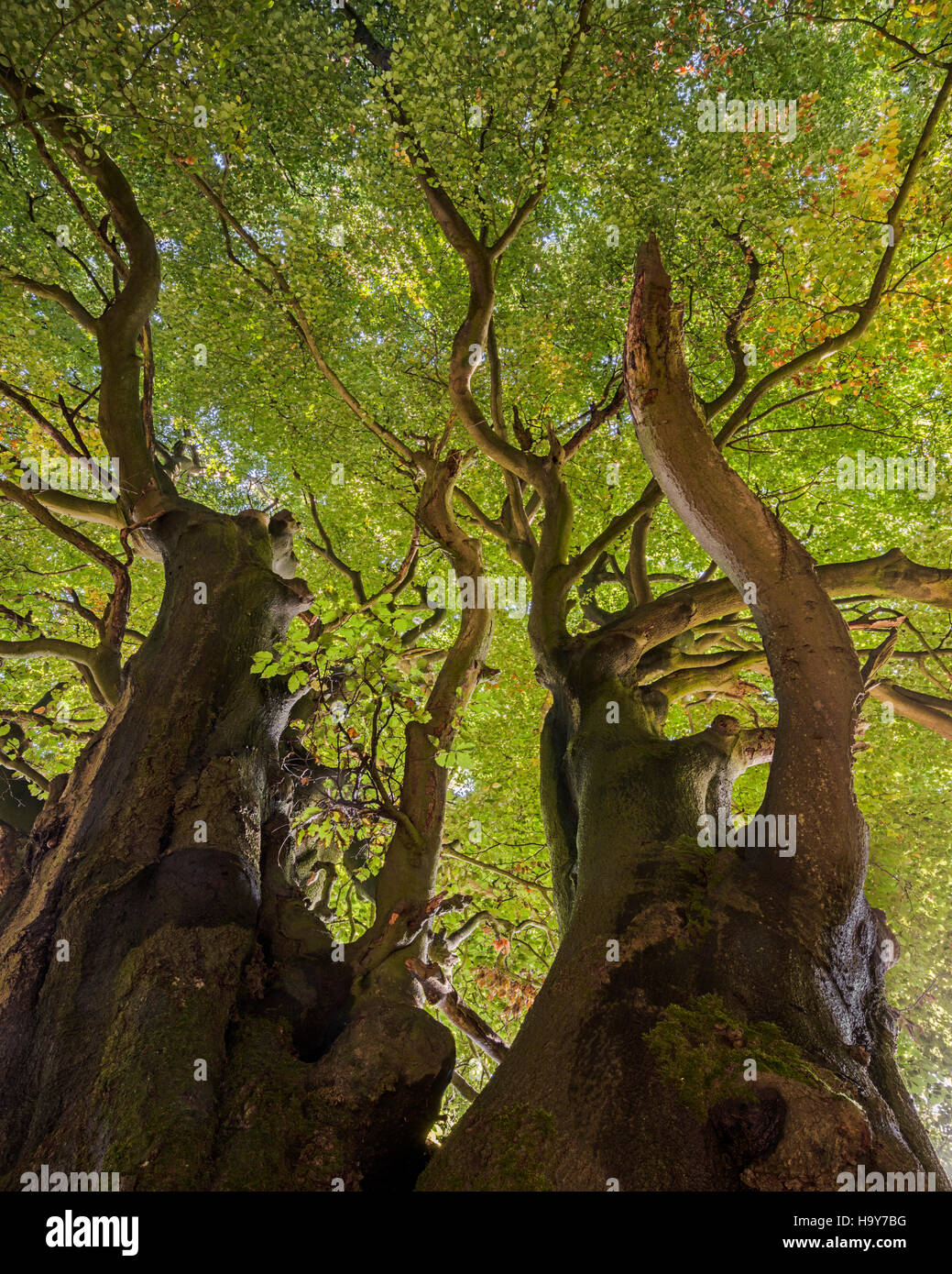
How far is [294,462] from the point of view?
1166 cm

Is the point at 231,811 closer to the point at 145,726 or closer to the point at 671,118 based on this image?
the point at 145,726

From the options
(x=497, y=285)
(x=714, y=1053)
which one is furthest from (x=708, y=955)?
(x=497, y=285)

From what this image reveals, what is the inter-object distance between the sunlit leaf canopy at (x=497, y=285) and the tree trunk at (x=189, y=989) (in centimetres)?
109

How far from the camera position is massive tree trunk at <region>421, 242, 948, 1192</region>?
2.60 meters

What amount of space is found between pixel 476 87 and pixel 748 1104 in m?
9.53

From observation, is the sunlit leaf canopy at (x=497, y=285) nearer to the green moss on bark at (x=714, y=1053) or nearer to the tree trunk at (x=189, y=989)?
the tree trunk at (x=189, y=989)

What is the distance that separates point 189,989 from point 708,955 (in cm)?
265

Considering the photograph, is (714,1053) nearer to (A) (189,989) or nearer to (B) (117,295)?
(A) (189,989)

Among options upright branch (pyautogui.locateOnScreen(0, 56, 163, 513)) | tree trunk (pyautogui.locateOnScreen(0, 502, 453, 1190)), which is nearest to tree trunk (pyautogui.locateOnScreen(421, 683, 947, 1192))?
tree trunk (pyautogui.locateOnScreen(0, 502, 453, 1190))

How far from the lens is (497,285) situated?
35.1 ft

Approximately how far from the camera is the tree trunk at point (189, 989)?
293cm

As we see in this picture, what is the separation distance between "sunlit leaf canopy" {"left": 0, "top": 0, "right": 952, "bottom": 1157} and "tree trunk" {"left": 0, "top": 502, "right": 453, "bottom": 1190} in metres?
1.09

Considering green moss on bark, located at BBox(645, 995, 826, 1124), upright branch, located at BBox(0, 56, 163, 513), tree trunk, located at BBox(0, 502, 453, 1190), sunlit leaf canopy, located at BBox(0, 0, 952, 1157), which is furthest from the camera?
sunlit leaf canopy, located at BBox(0, 0, 952, 1157)

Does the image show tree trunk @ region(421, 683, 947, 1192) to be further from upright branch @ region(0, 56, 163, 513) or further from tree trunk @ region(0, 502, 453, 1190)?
upright branch @ region(0, 56, 163, 513)
